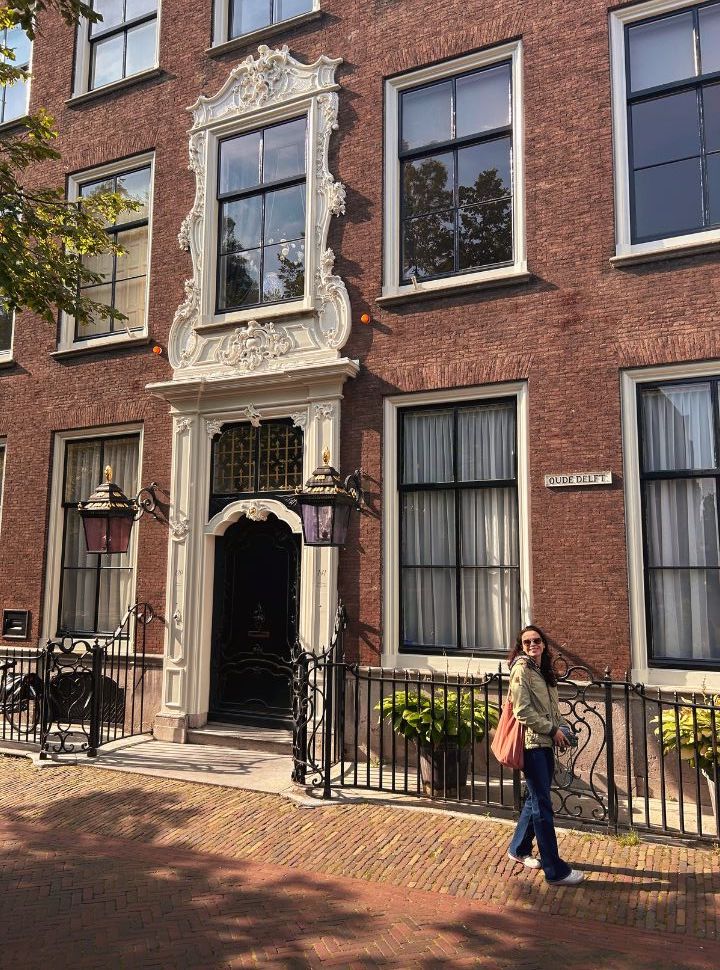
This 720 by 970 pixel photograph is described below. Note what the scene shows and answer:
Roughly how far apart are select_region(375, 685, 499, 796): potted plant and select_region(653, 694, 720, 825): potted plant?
154 centimetres

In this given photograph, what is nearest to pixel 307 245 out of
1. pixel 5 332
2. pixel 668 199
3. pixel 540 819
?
pixel 668 199

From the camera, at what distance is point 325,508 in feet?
26.2

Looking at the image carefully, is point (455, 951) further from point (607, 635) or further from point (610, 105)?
point (610, 105)

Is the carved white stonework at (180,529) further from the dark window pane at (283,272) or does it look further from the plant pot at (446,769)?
the plant pot at (446,769)

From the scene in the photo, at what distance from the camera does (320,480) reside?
808 centimetres

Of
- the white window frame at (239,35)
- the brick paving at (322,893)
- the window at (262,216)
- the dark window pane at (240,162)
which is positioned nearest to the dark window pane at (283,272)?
the window at (262,216)

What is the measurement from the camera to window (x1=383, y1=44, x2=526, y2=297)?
875 cm

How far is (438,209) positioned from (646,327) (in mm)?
3050

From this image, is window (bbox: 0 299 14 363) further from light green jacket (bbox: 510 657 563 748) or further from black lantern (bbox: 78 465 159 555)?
light green jacket (bbox: 510 657 563 748)

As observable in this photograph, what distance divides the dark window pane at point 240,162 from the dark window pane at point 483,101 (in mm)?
2921

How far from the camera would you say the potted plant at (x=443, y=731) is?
6.78m

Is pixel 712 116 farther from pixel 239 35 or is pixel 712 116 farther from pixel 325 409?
pixel 239 35

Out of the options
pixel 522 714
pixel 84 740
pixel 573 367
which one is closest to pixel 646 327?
pixel 573 367

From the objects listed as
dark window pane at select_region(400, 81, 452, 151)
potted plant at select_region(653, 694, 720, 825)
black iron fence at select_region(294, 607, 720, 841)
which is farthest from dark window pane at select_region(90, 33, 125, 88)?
potted plant at select_region(653, 694, 720, 825)
